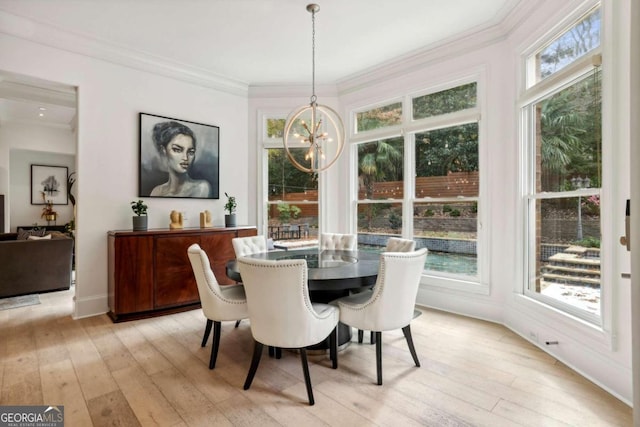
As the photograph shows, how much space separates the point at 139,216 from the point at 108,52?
1.92 metres

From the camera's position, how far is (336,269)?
2574 mm

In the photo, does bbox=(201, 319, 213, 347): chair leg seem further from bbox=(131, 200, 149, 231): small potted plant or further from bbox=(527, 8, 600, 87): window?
bbox=(527, 8, 600, 87): window

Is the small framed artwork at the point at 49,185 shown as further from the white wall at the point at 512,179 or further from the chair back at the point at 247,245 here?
the chair back at the point at 247,245

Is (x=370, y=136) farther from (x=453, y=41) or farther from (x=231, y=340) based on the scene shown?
(x=231, y=340)

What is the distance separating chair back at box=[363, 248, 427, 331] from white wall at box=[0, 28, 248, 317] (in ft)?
10.5

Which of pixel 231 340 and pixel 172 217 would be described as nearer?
pixel 231 340

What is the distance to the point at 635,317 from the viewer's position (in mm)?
921

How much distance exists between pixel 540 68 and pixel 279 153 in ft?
11.3

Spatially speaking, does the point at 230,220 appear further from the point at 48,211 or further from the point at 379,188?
the point at 48,211

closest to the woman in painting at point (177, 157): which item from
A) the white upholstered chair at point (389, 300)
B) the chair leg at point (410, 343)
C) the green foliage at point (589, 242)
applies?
the white upholstered chair at point (389, 300)

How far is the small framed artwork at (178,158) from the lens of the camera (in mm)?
4160

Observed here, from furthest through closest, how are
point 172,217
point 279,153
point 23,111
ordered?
point 23,111 → point 279,153 → point 172,217

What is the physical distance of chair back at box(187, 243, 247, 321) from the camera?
2.51 meters

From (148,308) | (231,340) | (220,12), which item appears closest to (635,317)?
(231,340)
